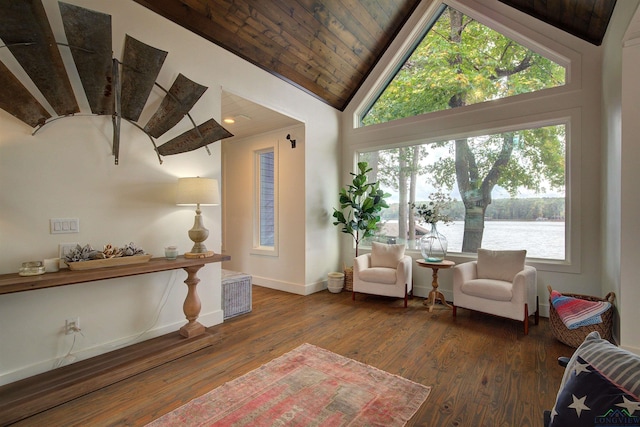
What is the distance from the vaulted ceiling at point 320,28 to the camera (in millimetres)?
3000

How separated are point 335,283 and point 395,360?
2.17 meters

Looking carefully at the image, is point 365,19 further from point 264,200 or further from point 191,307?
point 191,307

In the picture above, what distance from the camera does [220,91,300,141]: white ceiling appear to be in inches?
147

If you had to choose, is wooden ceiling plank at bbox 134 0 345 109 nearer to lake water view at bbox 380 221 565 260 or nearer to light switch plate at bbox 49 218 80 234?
light switch plate at bbox 49 218 80 234

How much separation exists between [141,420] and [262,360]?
94cm

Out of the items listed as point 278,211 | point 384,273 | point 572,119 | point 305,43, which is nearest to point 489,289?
point 384,273

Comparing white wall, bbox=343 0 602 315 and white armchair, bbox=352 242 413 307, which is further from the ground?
white wall, bbox=343 0 602 315

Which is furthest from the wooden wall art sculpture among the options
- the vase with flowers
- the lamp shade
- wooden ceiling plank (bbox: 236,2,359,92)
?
the vase with flowers

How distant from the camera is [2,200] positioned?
2.01 meters

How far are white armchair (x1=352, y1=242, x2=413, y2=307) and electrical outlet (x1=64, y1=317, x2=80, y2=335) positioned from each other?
3070mm

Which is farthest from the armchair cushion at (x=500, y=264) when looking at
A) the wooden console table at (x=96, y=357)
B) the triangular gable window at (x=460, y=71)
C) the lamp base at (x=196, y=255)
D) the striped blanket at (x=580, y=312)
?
the lamp base at (x=196, y=255)

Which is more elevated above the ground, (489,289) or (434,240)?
(434,240)

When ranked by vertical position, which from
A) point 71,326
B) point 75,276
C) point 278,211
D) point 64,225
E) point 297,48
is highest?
point 297,48

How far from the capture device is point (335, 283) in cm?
464
